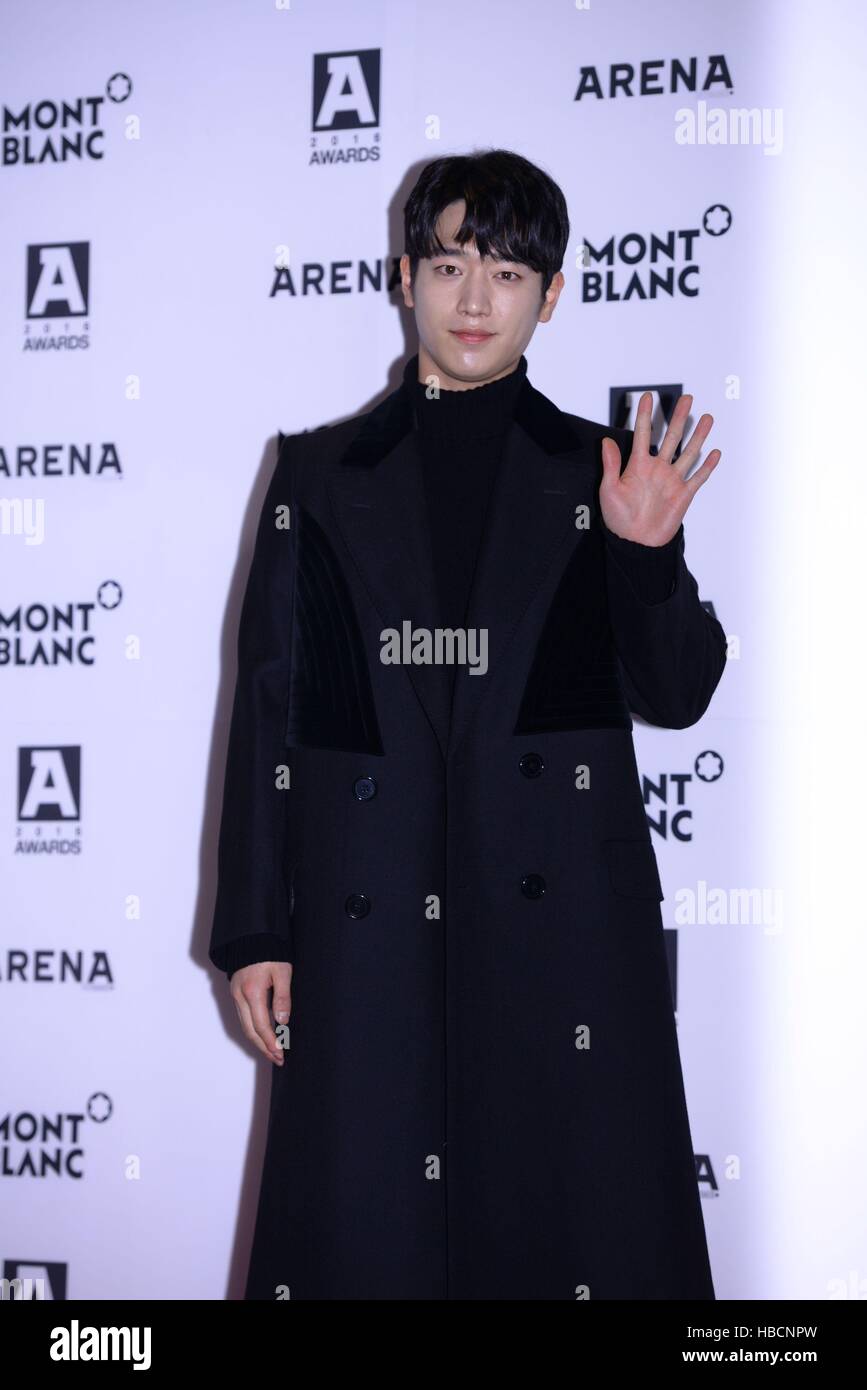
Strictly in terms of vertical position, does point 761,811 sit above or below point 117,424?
below

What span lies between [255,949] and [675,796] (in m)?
1.21

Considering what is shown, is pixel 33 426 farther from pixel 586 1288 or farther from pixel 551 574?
pixel 586 1288

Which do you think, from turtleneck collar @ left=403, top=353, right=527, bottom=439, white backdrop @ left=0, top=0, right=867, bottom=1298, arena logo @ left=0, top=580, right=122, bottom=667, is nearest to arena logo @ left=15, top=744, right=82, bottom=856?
white backdrop @ left=0, top=0, right=867, bottom=1298

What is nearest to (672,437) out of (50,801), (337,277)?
(337,277)

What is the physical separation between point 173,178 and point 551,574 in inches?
67.8

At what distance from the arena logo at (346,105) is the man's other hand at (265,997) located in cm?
203

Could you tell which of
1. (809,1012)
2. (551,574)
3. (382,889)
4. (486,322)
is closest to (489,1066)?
(382,889)

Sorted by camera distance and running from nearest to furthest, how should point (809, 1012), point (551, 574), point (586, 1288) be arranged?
point (586, 1288)
point (551, 574)
point (809, 1012)

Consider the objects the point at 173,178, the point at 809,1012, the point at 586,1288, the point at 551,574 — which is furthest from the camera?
the point at 173,178

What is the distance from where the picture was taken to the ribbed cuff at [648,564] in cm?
223

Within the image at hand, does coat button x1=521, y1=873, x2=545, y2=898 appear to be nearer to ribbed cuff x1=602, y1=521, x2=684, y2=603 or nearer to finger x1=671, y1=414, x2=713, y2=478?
ribbed cuff x1=602, y1=521, x2=684, y2=603

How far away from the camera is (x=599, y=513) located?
2.45 meters

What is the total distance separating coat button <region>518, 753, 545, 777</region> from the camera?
7.48 feet

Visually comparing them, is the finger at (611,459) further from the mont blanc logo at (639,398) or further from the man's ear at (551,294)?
the mont blanc logo at (639,398)
